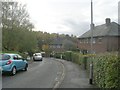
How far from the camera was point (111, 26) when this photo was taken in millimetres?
46594

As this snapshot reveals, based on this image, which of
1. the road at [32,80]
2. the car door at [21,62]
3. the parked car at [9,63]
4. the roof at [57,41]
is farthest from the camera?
the roof at [57,41]

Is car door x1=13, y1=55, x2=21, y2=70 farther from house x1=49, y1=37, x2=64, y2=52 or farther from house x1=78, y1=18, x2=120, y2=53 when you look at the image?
house x1=49, y1=37, x2=64, y2=52

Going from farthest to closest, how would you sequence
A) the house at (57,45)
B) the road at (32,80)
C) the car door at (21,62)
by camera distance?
the house at (57,45)
the car door at (21,62)
the road at (32,80)

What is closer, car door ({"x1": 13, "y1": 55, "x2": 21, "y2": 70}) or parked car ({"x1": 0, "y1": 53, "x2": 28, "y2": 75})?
parked car ({"x1": 0, "y1": 53, "x2": 28, "y2": 75})

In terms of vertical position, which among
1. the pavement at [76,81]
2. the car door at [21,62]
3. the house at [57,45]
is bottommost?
the pavement at [76,81]

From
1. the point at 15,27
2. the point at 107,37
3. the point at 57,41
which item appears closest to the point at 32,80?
the point at 15,27

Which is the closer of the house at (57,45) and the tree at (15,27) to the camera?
the tree at (15,27)

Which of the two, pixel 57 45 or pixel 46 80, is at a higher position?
pixel 57 45

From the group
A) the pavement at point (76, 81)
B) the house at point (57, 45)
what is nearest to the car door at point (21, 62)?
the pavement at point (76, 81)

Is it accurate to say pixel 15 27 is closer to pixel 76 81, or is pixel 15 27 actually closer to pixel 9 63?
pixel 9 63

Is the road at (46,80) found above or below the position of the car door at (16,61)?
below

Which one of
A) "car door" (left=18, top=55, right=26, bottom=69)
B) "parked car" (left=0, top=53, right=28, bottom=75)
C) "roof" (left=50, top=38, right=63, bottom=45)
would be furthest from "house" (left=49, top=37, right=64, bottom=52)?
"parked car" (left=0, top=53, right=28, bottom=75)

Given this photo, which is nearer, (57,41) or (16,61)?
(16,61)

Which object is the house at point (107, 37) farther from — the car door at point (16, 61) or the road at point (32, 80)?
the car door at point (16, 61)
